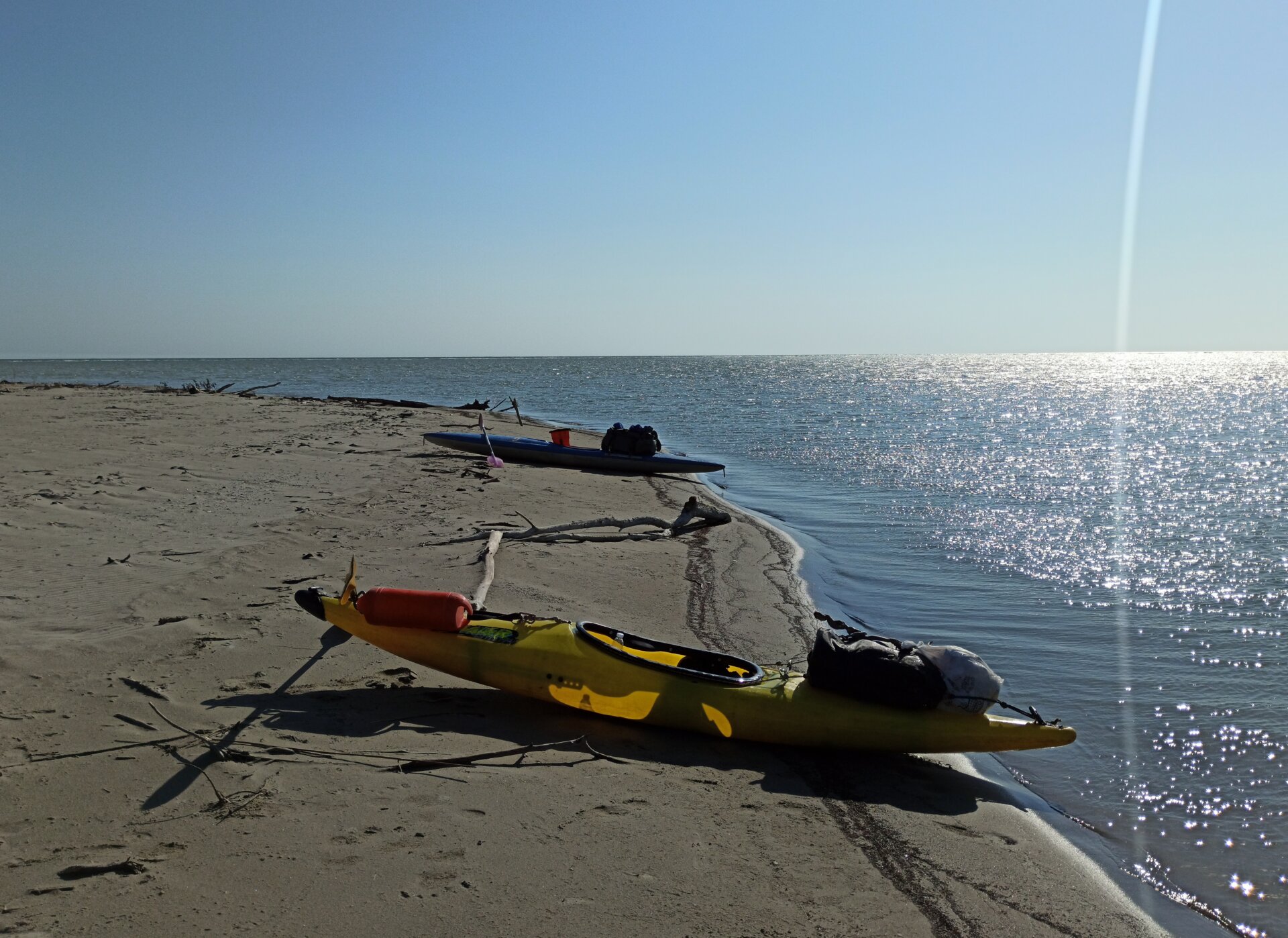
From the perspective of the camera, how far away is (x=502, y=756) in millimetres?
4512

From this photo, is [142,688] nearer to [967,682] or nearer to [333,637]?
[333,637]

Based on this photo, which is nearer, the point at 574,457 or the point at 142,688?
the point at 142,688

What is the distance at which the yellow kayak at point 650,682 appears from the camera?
193 inches

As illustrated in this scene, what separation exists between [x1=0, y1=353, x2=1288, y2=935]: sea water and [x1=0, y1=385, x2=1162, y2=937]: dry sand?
0.94 meters

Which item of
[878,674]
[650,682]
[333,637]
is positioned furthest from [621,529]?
[878,674]

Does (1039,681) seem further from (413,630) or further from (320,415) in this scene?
(320,415)

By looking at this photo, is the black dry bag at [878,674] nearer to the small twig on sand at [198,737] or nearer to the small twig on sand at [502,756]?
the small twig on sand at [502,756]

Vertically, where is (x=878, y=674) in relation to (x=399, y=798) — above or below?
above

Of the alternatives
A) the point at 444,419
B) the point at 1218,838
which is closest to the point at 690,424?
the point at 444,419

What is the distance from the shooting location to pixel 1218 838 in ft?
15.3

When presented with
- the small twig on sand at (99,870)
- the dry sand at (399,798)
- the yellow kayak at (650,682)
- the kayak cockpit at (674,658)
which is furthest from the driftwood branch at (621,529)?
the small twig on sand at (99,870)

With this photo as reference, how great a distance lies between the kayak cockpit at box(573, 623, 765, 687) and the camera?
5105 mm

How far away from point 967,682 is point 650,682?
189cm

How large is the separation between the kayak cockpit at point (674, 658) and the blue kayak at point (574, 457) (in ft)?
37.4
